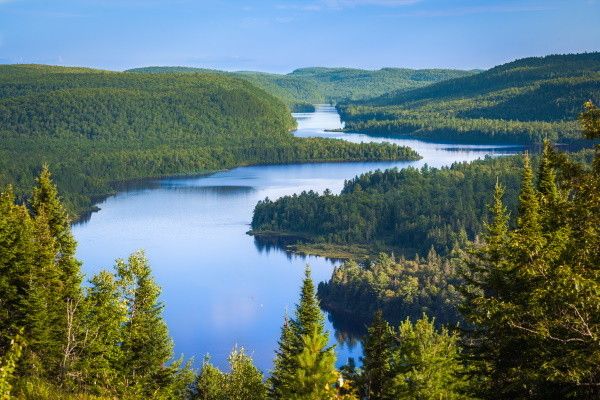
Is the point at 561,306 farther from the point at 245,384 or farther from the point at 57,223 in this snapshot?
the point at 57,223

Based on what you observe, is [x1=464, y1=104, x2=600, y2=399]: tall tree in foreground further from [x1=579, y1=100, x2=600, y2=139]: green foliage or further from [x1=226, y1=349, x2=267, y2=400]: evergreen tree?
[x1=226, y1=349, x2=267, y2=400]: evergreen tree

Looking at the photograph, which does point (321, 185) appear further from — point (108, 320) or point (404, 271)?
point (108, 320)

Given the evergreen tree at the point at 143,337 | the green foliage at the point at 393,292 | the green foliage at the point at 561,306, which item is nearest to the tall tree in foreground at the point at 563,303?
the green foliage at the point at 561,306

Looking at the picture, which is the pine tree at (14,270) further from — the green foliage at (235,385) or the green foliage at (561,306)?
the green foliage at (561,306)

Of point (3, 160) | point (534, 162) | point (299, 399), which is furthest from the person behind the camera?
point (3, 160)

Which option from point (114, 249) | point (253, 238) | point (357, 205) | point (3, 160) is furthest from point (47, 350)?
point (3, 160)

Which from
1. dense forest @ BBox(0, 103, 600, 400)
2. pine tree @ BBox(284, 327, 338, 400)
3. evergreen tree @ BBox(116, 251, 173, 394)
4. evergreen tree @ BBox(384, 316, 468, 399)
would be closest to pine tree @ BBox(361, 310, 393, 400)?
dense forest @ BBox(0, 103, 600, 400)

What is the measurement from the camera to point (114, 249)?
111 metres

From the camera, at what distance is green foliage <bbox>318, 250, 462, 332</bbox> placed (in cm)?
7994

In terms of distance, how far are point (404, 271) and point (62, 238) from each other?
57.8 metres

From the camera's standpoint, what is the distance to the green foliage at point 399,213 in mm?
120750

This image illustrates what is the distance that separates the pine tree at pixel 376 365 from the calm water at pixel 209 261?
Result: 34.1 m

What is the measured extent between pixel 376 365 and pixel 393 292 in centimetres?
5121

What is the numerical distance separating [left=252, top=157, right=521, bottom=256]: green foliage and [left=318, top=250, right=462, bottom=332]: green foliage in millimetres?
21711
